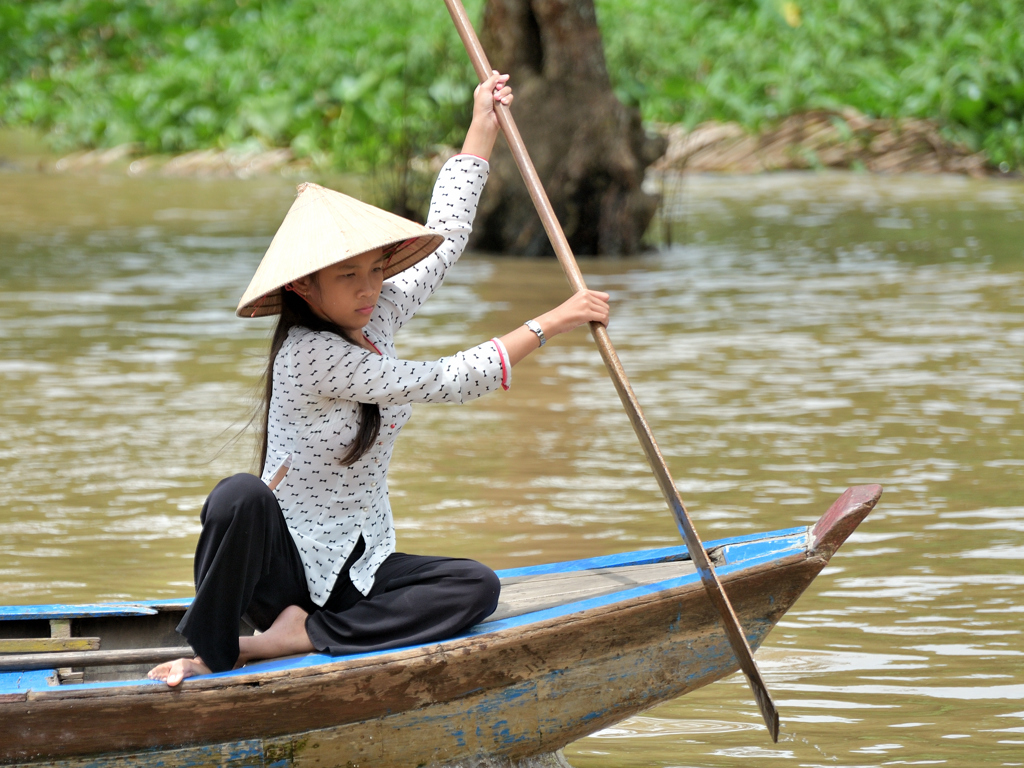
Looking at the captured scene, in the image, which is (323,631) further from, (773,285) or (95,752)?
(773,285)

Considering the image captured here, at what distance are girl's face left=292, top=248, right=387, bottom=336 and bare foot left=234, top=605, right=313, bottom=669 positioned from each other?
1.97ft

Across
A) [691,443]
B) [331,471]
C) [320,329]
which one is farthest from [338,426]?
[691,443]

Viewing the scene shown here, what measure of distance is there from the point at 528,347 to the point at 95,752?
1.13 m

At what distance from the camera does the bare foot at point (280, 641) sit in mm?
2803

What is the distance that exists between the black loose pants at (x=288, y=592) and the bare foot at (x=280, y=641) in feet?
0.08

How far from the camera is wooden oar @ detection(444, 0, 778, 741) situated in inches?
111

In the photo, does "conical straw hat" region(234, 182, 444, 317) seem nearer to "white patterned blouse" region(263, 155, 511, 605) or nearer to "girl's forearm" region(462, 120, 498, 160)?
"white patterned blouse" region(263, 155, 511, 605)

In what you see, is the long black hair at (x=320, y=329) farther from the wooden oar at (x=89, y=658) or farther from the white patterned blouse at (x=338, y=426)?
the wooden oar at (x=89, y=658)

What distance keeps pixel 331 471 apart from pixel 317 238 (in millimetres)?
470

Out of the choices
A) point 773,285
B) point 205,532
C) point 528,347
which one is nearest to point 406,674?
point 205,532

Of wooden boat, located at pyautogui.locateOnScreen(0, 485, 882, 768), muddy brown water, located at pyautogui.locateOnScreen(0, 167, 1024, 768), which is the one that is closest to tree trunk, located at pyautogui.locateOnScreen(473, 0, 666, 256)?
muddy brown water, located at pyautogui.locateOnScreen(0, 167, 1024, 768)

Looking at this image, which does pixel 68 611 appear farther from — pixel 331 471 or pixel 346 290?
pixel 346 290

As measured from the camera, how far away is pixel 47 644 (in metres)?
2.90

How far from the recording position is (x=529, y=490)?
4.92 m
